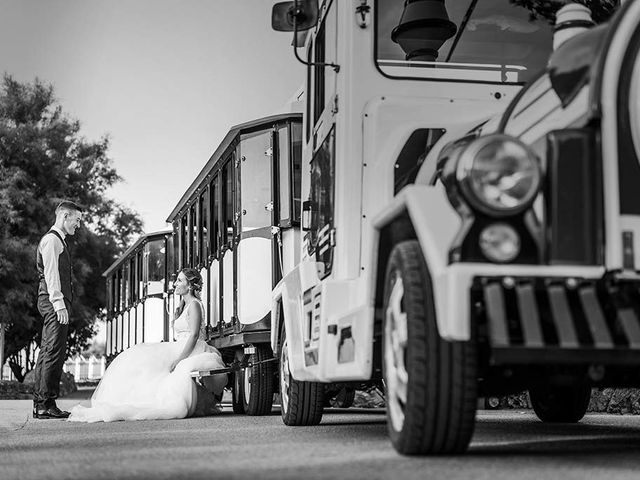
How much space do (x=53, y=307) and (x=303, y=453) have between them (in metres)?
5.33

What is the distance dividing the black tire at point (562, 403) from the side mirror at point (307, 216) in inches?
76.7

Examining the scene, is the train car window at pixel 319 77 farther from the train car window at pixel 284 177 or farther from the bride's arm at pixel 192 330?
the bride's arm at pixel 192 330

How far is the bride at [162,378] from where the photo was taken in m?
9.27

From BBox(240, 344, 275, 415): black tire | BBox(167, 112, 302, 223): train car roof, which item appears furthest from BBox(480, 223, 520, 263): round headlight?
BBox(167, 112, 302, 223): train car roof

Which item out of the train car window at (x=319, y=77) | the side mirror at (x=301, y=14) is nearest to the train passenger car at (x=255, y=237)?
the train car window at (x=319, y=77)

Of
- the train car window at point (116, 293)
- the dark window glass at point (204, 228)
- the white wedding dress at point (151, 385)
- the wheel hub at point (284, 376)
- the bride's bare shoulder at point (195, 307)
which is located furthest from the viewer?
the train car window at point (116, 293)

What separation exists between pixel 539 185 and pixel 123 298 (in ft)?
73.1

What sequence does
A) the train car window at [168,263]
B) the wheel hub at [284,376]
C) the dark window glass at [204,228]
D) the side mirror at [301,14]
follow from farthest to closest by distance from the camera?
1. the train car window at [168,263]
2. the dark window glass at [204,228]
3. the wheel hub at [284,376]
4. the side mirror at [301,14]

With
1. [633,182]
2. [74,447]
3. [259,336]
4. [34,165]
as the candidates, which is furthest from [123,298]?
[633,182]

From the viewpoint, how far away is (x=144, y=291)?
69.1ft

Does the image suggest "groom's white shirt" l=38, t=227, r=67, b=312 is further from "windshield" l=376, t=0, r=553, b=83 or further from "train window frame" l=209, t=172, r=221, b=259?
"windshield" l=376, t=0, r=553, b=83

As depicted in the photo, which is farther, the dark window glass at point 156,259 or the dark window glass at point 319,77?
the dark window glass at point 156,259

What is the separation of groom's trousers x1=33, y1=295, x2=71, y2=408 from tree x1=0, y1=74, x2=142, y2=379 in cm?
2222

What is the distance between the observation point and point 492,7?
19.3ft
